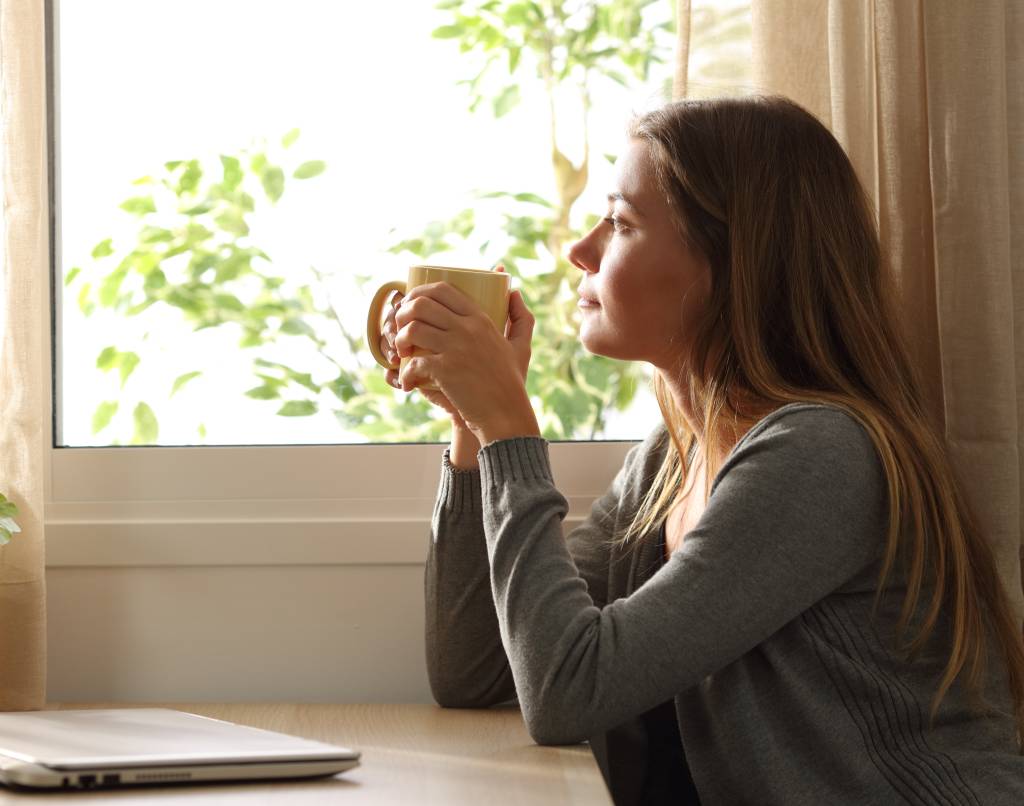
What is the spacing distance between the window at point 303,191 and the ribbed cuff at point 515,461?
0.40 meters

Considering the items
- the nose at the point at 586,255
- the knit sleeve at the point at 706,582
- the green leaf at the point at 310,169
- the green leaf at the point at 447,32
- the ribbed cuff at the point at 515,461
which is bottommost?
the knit sleeve at the point at 706,582

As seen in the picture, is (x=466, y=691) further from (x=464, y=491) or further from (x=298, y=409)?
(x=298, y=409)

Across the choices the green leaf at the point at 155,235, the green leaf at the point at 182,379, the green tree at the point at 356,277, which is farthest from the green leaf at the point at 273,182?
the green leaf at the point at 182,379

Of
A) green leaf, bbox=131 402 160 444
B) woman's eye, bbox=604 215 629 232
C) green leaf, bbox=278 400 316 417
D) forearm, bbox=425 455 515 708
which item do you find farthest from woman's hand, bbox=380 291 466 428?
green leaf, bbox=131 402 160 444

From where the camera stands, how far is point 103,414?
1466 mm

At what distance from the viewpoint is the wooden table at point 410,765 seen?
81 centimetres

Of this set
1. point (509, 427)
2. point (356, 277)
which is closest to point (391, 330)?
point (509, 427)

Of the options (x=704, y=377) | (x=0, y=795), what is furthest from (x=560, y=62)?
(x=0, y=795)

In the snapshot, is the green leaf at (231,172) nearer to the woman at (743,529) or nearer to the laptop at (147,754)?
the woman at (743,529)

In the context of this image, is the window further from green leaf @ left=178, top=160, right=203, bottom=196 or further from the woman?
the woman

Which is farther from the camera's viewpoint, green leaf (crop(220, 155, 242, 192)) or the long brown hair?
green leaf (crop(220, 155, 242, 192))

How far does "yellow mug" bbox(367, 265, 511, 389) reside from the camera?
1.08 m

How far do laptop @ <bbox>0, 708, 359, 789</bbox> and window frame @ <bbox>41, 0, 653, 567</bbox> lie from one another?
41 cm

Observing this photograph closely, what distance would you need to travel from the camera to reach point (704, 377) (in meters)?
1.13
